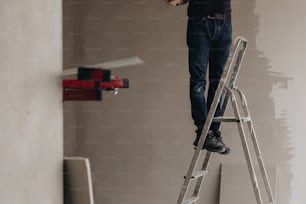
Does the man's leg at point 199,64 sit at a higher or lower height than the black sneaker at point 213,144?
higher

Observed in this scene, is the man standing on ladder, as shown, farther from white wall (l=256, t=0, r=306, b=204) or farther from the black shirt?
white wall (l=256, t=0, r=306, b=204)

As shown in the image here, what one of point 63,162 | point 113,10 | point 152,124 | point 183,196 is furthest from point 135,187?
point 63,162

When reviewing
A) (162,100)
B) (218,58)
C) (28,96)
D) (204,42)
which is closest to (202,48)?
(204,42)

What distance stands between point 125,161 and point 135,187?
0.66 feet

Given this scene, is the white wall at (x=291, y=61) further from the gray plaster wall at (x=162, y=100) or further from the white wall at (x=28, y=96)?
the white wall at (x=28, y=96)

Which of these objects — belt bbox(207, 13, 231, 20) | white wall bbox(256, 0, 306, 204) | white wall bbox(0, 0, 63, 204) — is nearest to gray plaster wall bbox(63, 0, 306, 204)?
white wall bbox(256, 0, 306, 204)

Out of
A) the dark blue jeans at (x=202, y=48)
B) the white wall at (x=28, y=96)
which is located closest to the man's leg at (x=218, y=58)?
the dark blue jeans at (x=202, y=48)

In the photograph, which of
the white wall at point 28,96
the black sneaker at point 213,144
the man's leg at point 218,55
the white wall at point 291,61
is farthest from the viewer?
the white wall at point 291,61

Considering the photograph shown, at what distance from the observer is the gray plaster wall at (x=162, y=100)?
8.73 ft

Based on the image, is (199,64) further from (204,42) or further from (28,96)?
(28,96)

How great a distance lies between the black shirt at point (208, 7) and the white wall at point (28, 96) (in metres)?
1.42

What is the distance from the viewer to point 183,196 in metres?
1.99

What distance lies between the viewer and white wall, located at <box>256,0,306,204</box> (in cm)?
262

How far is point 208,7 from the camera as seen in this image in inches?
79.7
